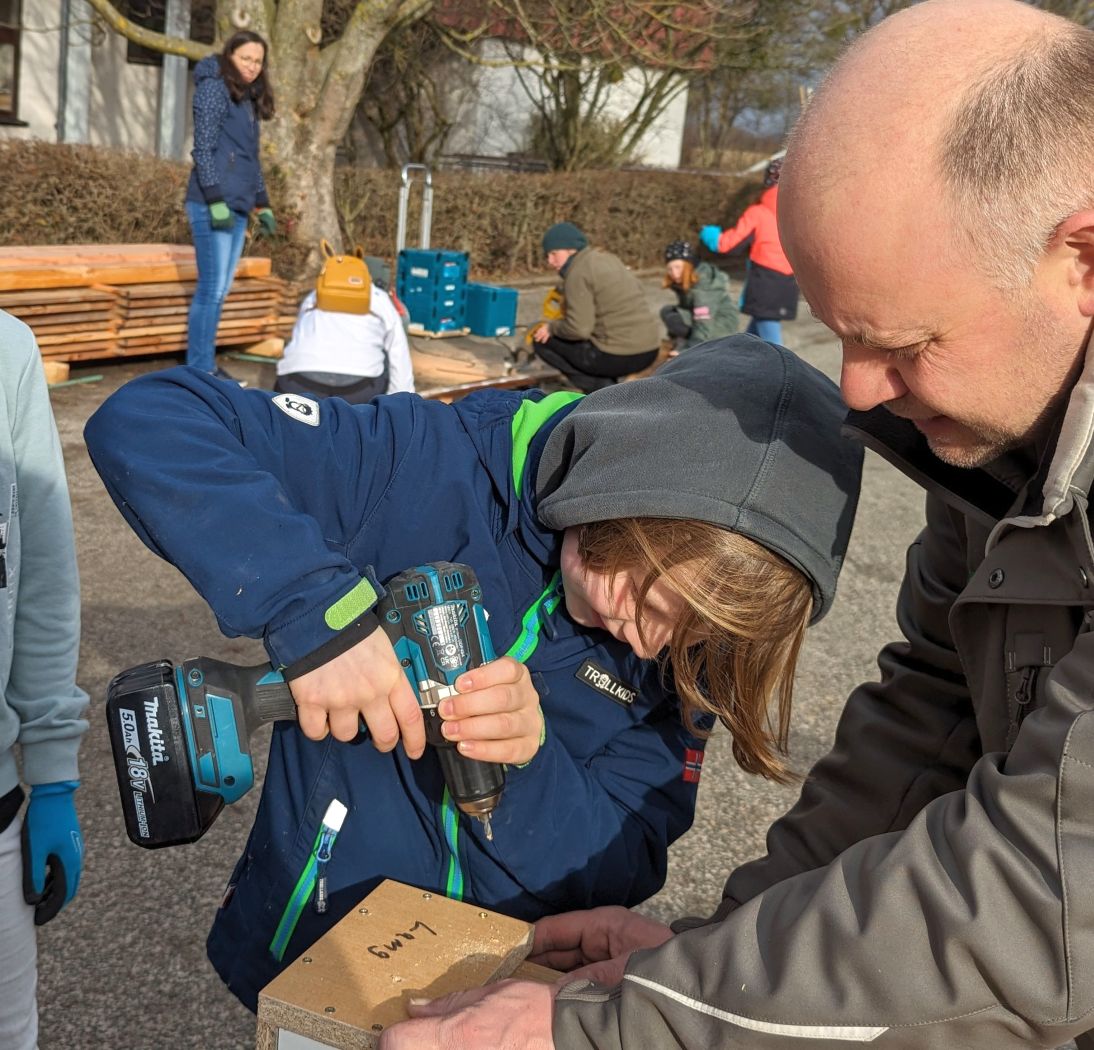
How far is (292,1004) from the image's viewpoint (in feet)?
5.28

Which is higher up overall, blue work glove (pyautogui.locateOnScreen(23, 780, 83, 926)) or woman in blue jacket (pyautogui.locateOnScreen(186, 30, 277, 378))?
woman in blue jacket (pyautogui.locateOnScreen(186, 30, 277, 378))

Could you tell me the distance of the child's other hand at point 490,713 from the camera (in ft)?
6.28

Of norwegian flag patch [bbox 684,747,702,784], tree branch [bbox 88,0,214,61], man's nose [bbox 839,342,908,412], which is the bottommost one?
norwegian flag patch [bbox 684,747,702,784]

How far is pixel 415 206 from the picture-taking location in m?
17.7

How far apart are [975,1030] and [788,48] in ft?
79.9

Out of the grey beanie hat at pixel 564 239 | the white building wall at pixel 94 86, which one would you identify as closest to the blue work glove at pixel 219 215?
the grey beanie hat at pixel 564 239

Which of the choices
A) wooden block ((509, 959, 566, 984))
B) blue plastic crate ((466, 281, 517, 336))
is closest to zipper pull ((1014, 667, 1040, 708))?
wooden block ((509, 959, 566, 984))

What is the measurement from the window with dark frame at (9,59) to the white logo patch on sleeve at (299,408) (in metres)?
16.8

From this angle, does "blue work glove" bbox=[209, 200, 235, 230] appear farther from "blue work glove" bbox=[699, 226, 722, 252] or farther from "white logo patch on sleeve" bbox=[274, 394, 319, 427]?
"white logo patch on sleeve" bbox=[274, 394, 319, 427]

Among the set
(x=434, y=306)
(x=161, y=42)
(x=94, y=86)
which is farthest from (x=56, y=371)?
(x=94, y=86)

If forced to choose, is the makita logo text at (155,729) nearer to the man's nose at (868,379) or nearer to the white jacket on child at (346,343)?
the man's nose at (868,379)

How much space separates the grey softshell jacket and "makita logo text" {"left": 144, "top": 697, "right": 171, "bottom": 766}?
30.1 inches

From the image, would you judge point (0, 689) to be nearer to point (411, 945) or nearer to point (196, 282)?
point (411, 945)

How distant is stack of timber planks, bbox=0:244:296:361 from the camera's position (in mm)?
9047
